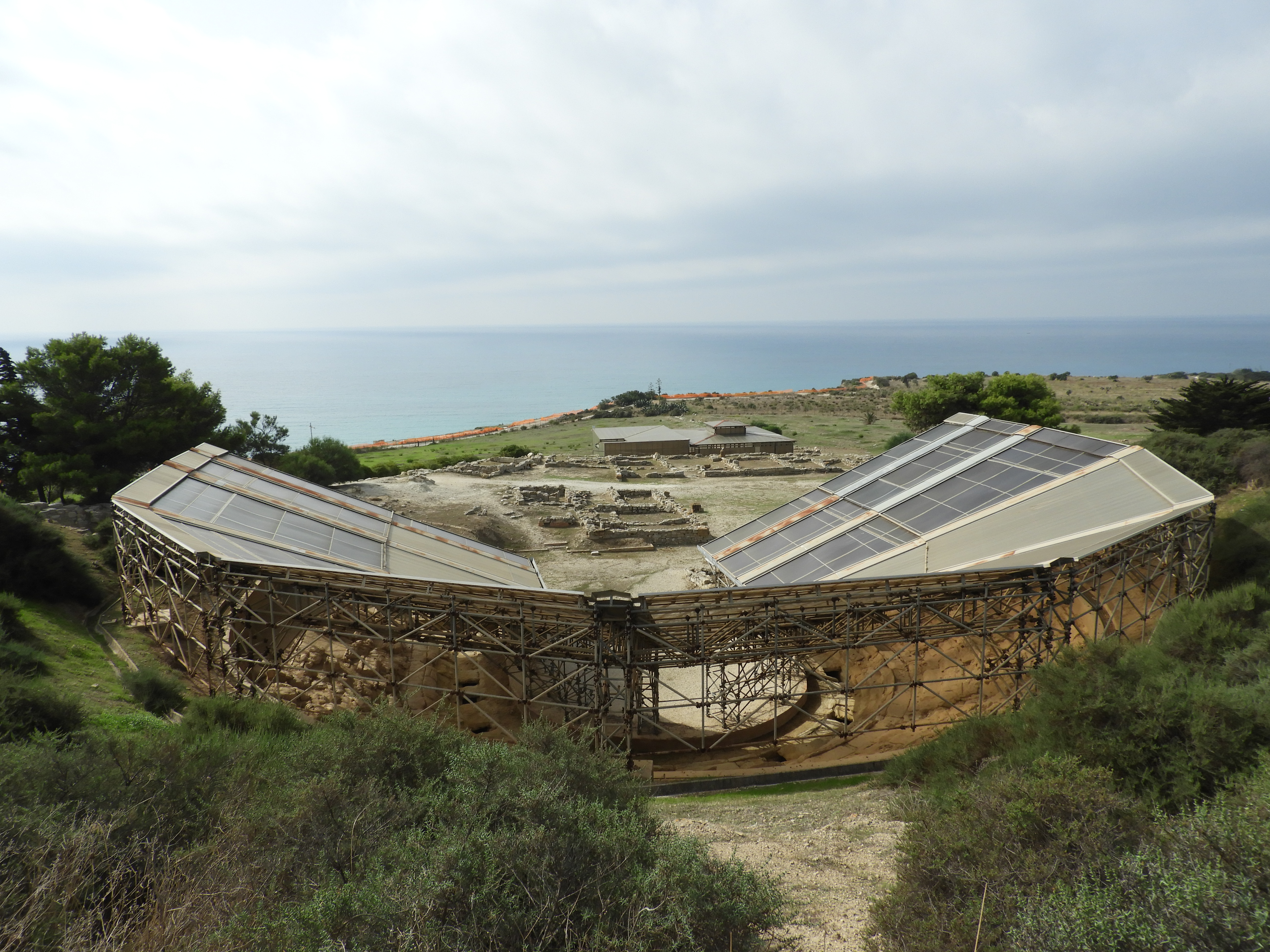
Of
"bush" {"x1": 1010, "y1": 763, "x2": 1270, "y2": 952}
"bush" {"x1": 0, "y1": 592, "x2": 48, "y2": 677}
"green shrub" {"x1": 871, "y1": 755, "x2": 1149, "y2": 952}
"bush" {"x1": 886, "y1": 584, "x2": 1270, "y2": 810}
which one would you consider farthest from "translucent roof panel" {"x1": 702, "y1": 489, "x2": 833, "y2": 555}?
"bush" {"x1": 0, "y1": 592, "x2": 48, "y2": 677}

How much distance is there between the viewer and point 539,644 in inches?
595

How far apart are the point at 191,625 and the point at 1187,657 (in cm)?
2148

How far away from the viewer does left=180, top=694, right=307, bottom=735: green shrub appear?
444 inches

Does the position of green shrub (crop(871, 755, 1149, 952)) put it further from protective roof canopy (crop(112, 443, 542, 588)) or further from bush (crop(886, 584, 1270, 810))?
protective roof canopy (crop(112, 443, 542, 588))

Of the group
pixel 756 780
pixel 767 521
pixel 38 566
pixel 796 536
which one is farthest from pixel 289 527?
pixel 796 536

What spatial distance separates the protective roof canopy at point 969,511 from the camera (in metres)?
15.6

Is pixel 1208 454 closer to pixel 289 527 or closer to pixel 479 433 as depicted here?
pixel 289 527

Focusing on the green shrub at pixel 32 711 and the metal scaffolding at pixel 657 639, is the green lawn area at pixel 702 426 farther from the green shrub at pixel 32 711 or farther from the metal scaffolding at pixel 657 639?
the green shrub at pixel 32 711

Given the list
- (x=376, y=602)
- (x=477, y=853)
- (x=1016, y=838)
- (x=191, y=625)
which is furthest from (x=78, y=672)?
(x=1016, y=838)

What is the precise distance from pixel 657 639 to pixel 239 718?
7586mm

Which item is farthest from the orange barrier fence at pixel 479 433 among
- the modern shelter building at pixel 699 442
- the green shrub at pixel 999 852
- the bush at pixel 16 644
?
the green shrub at pixel 999 852

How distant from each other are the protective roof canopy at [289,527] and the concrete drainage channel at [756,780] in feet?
19.8

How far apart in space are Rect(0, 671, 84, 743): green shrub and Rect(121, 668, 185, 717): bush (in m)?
2.53

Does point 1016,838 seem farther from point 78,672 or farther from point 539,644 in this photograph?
point 78,672
